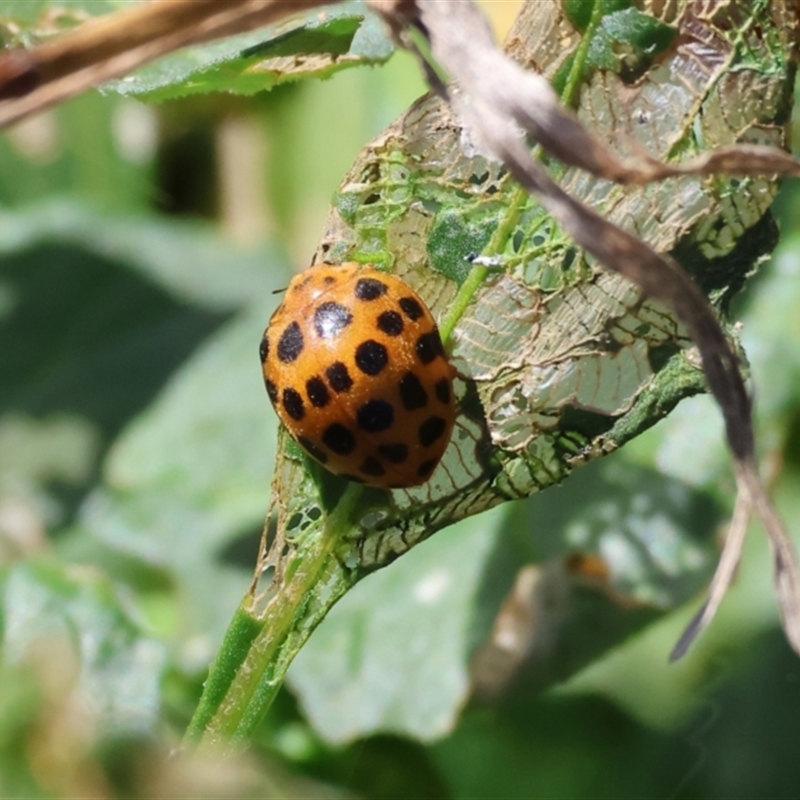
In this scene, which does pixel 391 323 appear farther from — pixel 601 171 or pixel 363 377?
pixel 601 171

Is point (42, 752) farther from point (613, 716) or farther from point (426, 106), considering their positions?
point (613, 716)

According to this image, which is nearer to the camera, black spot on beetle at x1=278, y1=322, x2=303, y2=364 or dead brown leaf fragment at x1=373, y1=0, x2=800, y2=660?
dead brown leaf fragment at x1=373, y1=0, x2=800, y2=660

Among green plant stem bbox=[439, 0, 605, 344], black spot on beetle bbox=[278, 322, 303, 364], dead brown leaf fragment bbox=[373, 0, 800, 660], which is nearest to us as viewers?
dead brown leaf fragment bbox=[373, 0, 800, 660]

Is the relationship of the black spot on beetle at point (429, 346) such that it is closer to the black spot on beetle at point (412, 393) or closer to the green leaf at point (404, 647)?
the black spot on beetle at point (412, 393)

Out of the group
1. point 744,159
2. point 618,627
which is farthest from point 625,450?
point 744,159

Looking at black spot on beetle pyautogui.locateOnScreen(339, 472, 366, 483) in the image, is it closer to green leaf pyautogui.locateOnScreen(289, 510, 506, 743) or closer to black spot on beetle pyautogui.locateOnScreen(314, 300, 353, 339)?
black spot on beetle pyautogui.locateOnScreen(314, 300, 353, 339)

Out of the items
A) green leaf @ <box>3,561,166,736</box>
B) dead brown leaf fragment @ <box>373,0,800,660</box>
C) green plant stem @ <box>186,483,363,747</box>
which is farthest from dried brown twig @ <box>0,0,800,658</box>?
green leaf @ <box>3,561,166,736</box>

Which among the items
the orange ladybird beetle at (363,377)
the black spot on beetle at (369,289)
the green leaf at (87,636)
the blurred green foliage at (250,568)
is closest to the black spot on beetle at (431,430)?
the orange ladybird beetle at (363,377)
